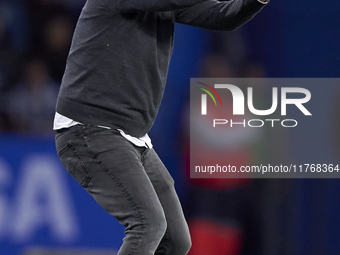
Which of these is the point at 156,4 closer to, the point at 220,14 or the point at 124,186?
the point at 220,14

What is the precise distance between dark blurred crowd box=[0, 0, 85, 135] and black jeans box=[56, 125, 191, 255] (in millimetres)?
1167

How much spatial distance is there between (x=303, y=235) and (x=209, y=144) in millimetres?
757

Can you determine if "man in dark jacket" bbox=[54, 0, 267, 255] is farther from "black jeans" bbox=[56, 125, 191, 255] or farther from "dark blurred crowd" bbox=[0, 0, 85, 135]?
"dark blurred crowd" bbox=[0, 0, 85, 135]

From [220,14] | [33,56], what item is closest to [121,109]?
[220,14]

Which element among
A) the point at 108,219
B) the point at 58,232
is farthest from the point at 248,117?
the point at 58,232

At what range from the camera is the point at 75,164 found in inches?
79.2

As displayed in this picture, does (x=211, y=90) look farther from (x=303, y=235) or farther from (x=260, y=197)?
(x=303, y=235)

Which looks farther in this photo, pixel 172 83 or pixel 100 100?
pixel 172 83

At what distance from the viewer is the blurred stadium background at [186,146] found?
3166 mm

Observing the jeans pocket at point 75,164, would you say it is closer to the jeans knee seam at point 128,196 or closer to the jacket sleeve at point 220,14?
the jeans knee seam at point 128,196

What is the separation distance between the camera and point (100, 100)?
2000 millimetres

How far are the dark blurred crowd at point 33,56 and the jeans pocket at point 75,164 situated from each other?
1.21 m

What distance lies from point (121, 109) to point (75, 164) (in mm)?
261

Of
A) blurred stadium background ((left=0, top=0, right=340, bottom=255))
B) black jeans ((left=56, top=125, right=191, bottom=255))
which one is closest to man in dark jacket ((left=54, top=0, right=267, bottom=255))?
black jeans ((left=56, top=125, right=191, bottom=255))
